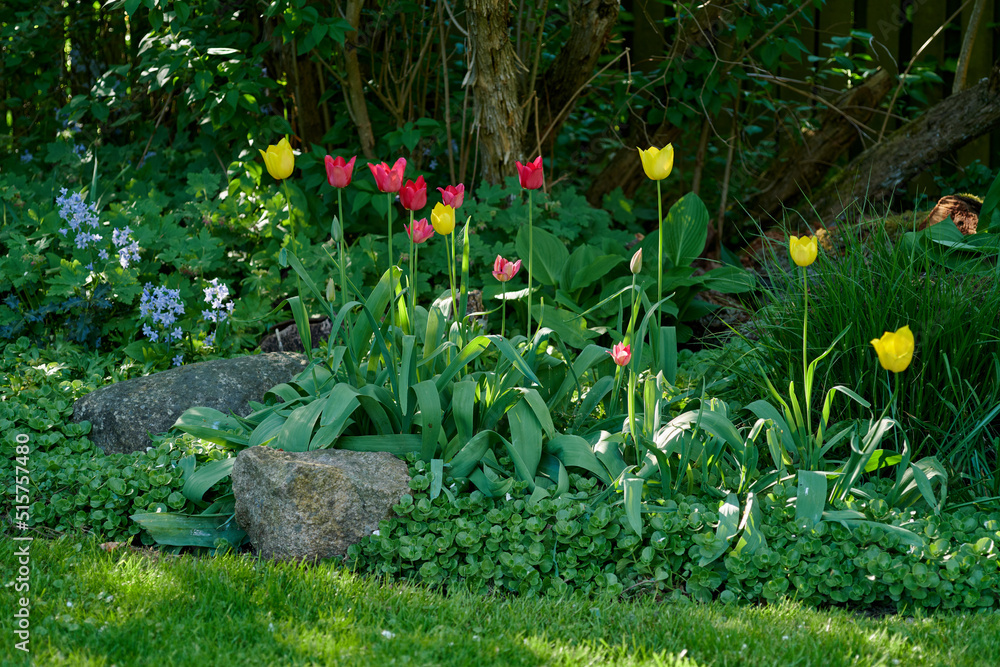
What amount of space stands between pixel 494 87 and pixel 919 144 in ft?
7.96

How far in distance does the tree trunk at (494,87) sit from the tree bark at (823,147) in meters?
1.72

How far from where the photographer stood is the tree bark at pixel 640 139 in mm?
5242

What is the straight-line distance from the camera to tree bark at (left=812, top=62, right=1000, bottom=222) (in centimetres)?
477

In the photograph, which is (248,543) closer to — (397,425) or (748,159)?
(397,425)

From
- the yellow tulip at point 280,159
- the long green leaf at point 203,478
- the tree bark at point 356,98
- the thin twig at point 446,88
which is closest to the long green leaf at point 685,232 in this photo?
the thin twig at point 446,88

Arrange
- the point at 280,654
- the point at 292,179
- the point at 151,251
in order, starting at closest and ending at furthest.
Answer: the point at 280,654
the point at 151,251
the point at 292,179

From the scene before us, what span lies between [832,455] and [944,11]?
197 inches

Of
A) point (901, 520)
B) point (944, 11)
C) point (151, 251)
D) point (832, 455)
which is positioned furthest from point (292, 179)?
point (944, 11)

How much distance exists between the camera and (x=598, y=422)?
285 cm

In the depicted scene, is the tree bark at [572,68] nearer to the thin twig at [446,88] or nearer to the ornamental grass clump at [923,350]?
the thin twig at [446,88]

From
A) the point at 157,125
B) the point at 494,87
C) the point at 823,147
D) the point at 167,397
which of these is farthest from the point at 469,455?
the point at 823,147

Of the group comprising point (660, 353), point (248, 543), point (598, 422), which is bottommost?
point (248, 543)

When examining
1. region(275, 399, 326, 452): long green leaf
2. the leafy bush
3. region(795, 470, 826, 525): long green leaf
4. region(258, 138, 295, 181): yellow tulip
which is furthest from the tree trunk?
region(795, 470, 826, 525): long green leaf

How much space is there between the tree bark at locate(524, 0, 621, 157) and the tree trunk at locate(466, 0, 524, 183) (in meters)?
0.32
